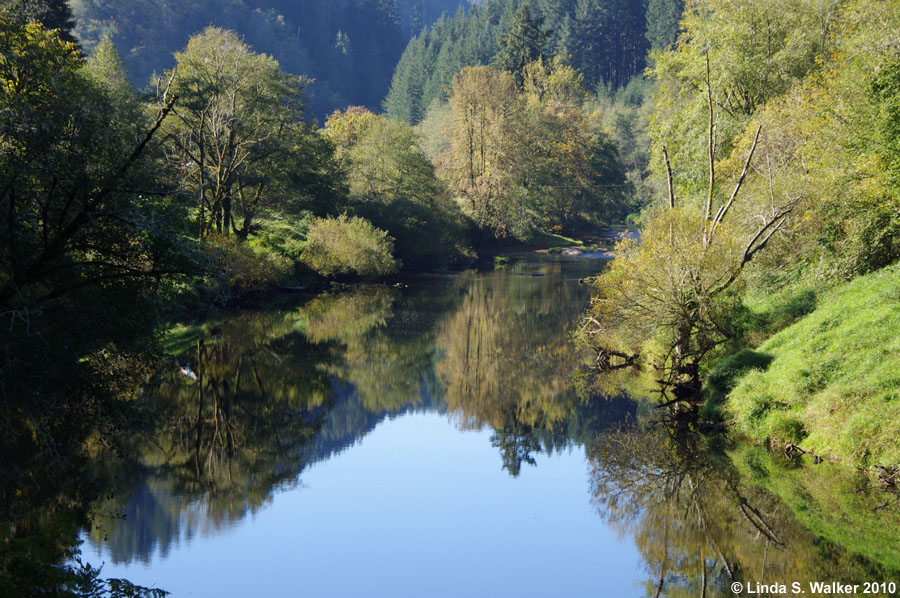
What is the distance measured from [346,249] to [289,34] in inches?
5051

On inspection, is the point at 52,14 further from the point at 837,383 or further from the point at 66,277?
the point at 837,383

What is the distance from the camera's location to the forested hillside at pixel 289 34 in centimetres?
12619

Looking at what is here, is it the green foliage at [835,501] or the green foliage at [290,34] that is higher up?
the green foliage at [290,34]

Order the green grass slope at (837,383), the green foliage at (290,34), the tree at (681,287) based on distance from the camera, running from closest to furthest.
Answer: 1. the green grass slope at (837,383)
2. the tree at (681,287)
3. the green foliage at (290,34)

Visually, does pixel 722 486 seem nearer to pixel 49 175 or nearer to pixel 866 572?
pixel 866 572

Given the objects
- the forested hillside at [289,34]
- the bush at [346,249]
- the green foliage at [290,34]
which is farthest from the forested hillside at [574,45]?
the bush at [346,249]

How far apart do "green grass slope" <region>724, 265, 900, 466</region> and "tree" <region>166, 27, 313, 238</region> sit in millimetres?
28070

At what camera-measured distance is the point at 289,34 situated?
160 metres

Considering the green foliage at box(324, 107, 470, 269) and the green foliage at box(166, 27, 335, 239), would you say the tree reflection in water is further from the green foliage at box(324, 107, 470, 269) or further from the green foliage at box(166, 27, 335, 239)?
the green foliage at box(324, 107, 470, 269)

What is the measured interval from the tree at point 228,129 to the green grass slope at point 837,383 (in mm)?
28070

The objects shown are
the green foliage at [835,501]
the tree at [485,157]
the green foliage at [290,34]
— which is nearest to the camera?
the green foliage at [835,501]

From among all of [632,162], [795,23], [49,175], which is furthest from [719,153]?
[632,162]

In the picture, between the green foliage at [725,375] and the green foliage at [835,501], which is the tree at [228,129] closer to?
the green foliage at [725,375]

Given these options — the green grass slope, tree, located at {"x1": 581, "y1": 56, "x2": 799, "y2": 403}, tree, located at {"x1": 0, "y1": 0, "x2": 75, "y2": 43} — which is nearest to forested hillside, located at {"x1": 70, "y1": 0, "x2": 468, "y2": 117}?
tree, located at {"x1": 0, "y1": 0, "x2": 75, "y2": 43}
